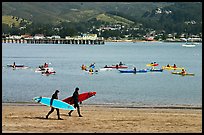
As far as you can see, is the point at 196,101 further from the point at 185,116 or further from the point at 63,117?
the point at 63,117

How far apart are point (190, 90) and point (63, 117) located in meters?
27.7

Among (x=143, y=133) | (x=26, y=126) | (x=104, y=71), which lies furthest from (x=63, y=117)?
(x=104, y=71)

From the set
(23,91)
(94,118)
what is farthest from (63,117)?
(23,91)

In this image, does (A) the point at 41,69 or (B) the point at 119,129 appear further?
(A) the point at 41,69

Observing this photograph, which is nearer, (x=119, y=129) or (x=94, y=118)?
(x=119, y=129)

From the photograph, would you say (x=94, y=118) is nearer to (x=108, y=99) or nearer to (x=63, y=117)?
(x=63, y=117)

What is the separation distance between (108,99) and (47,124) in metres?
17.8

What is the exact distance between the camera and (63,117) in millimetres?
22609

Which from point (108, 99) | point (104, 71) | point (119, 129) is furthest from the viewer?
point (104, 71)

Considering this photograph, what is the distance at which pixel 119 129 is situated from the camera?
19.1 meters

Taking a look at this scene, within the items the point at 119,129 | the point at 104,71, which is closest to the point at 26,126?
the point at 119,129

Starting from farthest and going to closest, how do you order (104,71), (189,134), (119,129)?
(104,71)
(119,129)
(189,134)

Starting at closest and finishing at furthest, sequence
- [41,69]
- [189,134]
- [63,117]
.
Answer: [189,134] < [63,117] < [41,69]

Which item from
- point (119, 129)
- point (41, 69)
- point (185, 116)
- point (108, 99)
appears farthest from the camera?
point (41, 69)
